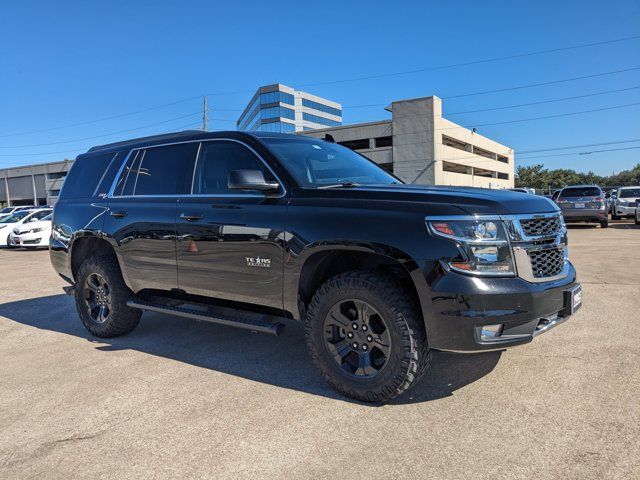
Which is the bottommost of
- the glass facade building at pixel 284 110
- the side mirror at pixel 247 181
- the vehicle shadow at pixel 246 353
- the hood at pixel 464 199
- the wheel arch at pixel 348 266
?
the vehicle shadow at pixel 246 353

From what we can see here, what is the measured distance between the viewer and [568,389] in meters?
3.42

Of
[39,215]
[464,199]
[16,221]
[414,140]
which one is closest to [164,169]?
[464,199]

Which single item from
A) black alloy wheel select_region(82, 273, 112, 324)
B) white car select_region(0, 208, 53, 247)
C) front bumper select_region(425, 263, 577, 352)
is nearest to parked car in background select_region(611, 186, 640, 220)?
front bumper select_region(425, 263, 577, 352)

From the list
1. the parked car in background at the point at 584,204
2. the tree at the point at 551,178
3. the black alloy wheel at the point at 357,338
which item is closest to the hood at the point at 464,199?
the black alloy wheel at the point at 357,338

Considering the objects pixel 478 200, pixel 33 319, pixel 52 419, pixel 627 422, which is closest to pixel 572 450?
pixel 627 422

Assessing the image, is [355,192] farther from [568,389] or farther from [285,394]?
[568,389]

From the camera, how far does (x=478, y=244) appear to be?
2963 millimetres

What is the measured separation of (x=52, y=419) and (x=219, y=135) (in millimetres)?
2577

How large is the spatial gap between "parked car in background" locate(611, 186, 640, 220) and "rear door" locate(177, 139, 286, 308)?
2235 cm

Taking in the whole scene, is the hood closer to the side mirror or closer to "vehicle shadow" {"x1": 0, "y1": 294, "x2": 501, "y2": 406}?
the side mirror

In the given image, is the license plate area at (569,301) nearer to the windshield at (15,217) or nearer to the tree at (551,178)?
the windshield at (15,217)

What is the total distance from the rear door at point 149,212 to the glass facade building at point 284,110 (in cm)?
8329

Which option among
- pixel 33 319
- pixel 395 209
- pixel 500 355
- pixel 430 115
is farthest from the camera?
pixel 430 115

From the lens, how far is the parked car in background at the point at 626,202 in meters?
21.8
